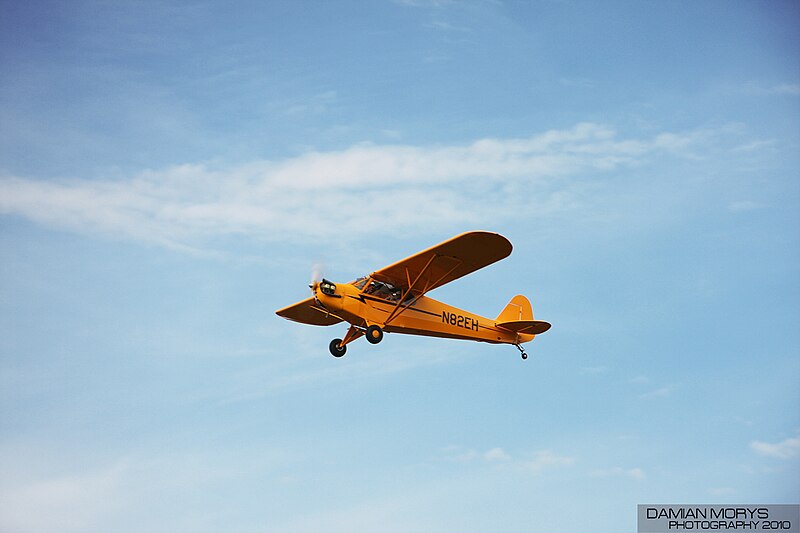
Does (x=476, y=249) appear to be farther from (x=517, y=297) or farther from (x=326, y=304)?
(x=517, y=297)

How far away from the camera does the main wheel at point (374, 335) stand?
26.4 metres

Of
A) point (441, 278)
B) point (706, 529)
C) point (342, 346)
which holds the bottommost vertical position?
point (706, 529)

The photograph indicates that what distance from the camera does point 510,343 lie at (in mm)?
30094

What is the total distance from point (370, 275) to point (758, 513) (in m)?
12.2

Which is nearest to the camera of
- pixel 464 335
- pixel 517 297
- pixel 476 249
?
pixel 476 249

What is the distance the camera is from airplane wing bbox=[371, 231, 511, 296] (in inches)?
1002

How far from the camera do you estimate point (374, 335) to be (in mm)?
26391

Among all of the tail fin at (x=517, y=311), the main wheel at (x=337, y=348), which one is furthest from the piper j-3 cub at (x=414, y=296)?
the tail fin at (x=517, y=311)

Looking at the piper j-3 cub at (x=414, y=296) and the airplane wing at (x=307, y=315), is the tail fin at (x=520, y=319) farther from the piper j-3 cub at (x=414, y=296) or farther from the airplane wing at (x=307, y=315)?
the airplane wing at (x=307, y=315)

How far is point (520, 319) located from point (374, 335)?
6.40 metres

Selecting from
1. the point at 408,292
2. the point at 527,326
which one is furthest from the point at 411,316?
the point at 527,326

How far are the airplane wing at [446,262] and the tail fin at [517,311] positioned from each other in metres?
3.84

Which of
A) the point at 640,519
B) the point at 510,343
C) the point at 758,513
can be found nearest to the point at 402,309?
the point at 510,343

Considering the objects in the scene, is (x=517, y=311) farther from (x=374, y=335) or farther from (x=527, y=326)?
(x=374, y=335)
